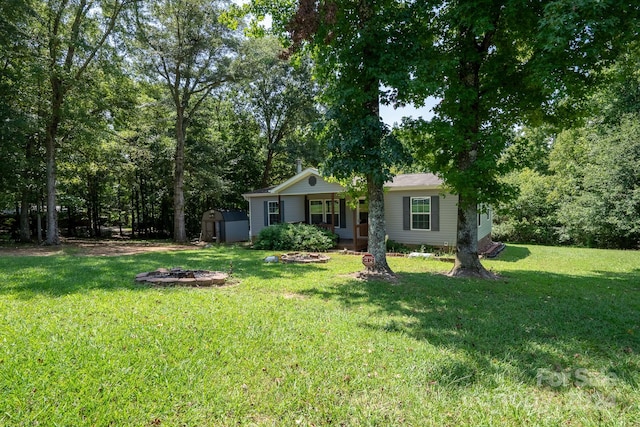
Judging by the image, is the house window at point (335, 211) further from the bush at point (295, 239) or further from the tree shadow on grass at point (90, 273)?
the tree shadow on grass at point (90, 273)

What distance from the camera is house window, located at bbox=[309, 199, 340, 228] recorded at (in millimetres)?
16328

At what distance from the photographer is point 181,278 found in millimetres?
6926

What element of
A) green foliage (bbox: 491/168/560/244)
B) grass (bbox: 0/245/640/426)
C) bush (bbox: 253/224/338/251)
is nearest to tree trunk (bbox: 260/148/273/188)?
bush (bbox: 253/224/338/251)

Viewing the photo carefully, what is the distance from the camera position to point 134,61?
54.2ft

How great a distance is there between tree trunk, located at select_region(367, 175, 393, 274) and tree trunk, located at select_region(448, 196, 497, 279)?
1.94 m

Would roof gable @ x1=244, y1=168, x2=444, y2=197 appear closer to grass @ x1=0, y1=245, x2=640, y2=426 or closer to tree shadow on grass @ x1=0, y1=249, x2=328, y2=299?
tree shadow on grass @ x1=0, y1=249, x2=328, y2=299

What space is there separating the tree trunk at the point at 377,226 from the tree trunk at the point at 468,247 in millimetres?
1944

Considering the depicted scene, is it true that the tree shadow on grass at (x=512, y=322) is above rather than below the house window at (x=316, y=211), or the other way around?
below

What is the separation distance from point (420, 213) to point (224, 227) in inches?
399

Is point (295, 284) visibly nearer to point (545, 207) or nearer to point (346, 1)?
point (346, 1)

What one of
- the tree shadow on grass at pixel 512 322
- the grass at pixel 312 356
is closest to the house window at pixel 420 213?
the tree shadow on grass at pixel 512 322

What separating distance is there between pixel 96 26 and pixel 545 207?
24.6 metres

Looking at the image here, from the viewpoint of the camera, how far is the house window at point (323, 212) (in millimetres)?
16328

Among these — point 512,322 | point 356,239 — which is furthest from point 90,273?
point 356,239
